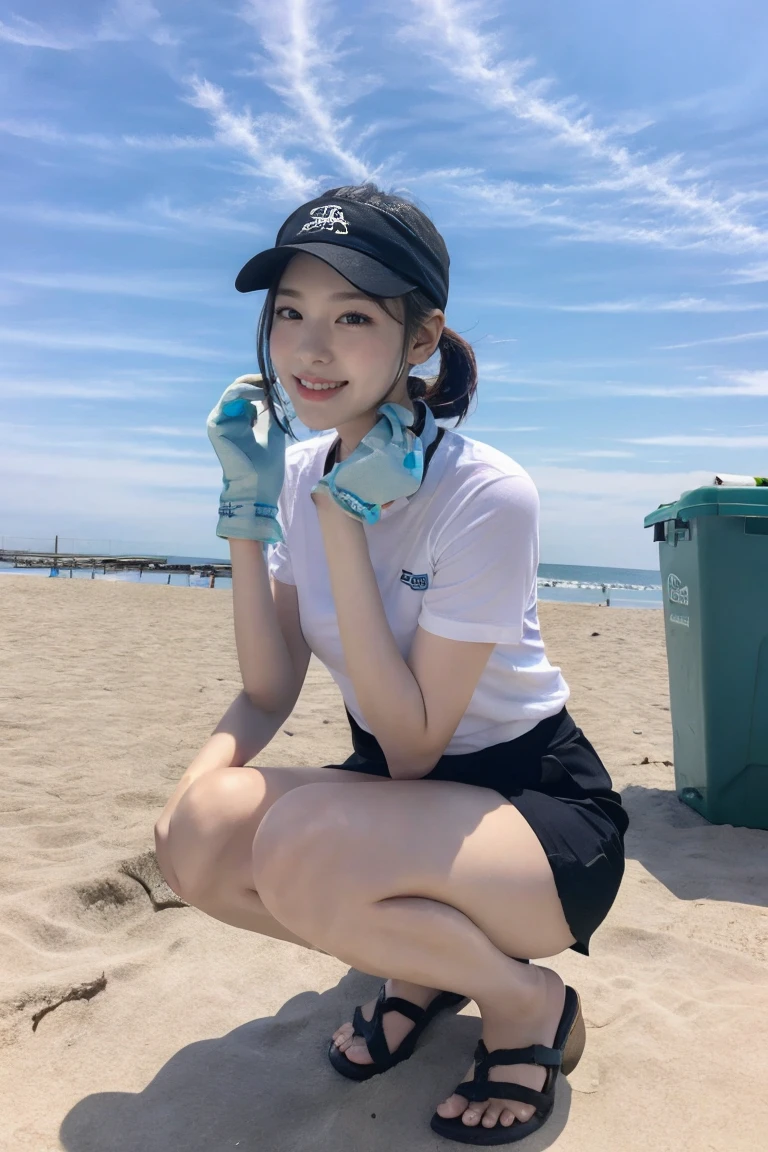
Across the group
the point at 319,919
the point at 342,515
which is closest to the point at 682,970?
the point at 319,919

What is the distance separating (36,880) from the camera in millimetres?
2387

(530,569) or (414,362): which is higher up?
(414,362)

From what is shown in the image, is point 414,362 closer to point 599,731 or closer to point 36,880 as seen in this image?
point 36,880

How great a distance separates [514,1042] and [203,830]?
2.17 feet

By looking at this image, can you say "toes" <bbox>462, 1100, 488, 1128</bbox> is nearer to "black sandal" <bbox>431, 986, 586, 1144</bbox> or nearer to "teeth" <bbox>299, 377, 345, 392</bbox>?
"black sandal" <bbox>431, 986, 586, 1144</bbox>

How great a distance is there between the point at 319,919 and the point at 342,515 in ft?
2.27

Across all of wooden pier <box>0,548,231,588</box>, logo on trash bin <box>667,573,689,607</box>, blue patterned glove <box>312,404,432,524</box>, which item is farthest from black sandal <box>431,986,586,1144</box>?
wooden pier <box>0,548,231,588</box>

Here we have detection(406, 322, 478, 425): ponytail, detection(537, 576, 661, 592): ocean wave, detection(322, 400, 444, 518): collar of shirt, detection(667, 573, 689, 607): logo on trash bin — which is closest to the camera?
detection(322, 400, 444, 518): collar of shirt

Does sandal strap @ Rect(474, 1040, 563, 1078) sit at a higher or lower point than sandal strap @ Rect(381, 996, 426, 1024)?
higher

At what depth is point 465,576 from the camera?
153 cm

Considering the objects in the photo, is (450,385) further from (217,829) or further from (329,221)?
(217,829)

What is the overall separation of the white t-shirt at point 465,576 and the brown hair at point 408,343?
0.10 m

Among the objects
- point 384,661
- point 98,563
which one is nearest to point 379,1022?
point 384,661

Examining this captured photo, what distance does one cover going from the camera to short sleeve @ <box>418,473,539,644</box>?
1.51 meters
